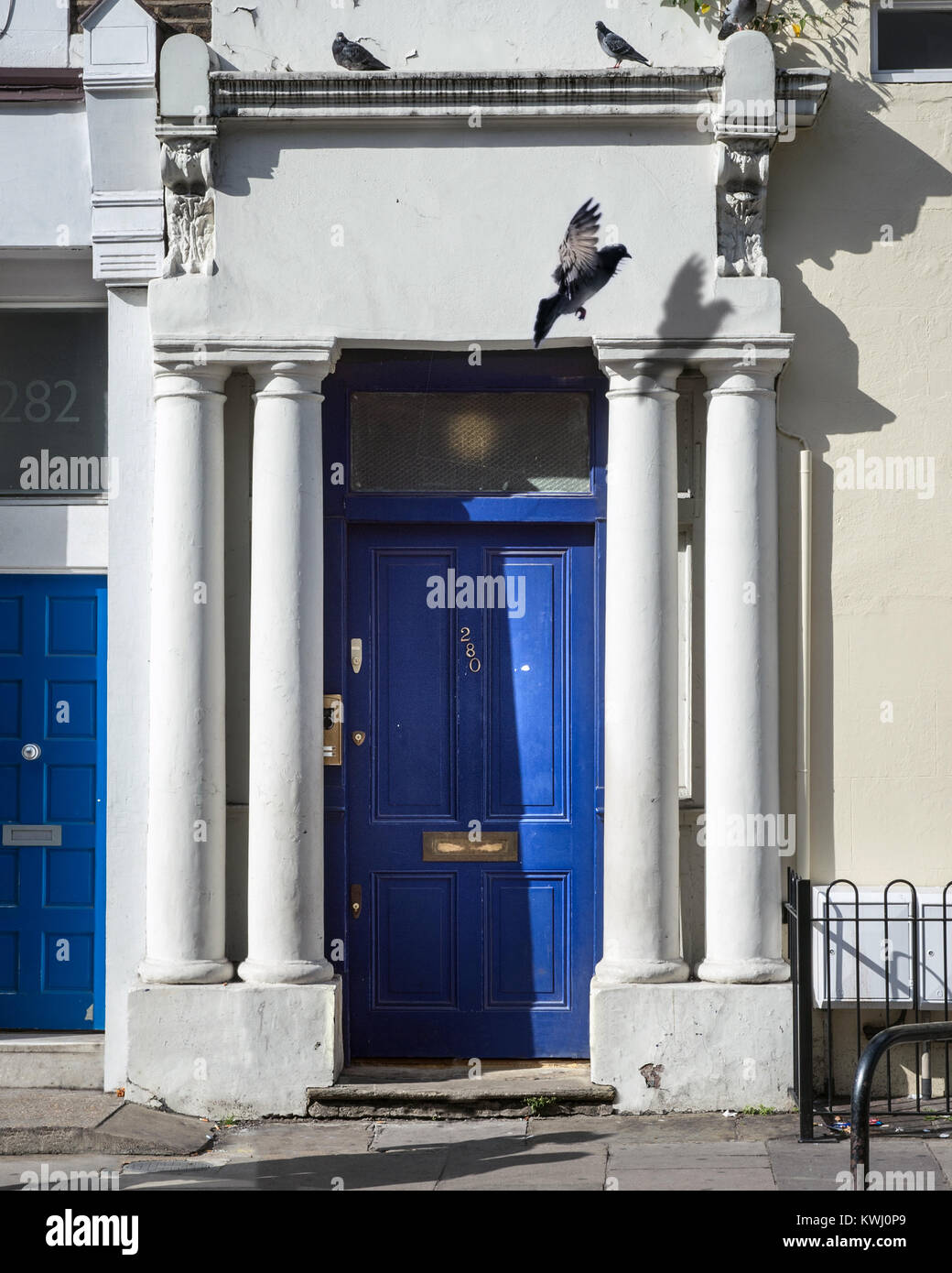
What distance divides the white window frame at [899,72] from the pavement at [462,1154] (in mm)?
4920

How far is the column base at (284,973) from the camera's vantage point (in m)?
6.92

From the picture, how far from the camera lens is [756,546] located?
22.9 ft

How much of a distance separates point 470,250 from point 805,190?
166cm

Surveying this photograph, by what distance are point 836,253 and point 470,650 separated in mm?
2638

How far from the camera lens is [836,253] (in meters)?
7.14

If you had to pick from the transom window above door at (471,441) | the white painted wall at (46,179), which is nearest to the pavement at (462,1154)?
the transom window above door at (471,441)

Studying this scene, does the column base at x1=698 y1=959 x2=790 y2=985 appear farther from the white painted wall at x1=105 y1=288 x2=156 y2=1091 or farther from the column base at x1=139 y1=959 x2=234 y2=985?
the white painted wall at x1=105 y1=288 x2=156 y2=1091

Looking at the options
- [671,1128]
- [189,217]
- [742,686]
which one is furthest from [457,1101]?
[189,217]

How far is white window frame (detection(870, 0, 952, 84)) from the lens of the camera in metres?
7.19

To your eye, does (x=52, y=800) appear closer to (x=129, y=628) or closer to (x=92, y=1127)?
(x=129, y=628)

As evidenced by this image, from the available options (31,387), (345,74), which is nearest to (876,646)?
(345,74)

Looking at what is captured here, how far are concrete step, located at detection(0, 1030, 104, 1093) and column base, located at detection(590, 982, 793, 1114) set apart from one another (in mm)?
2443
